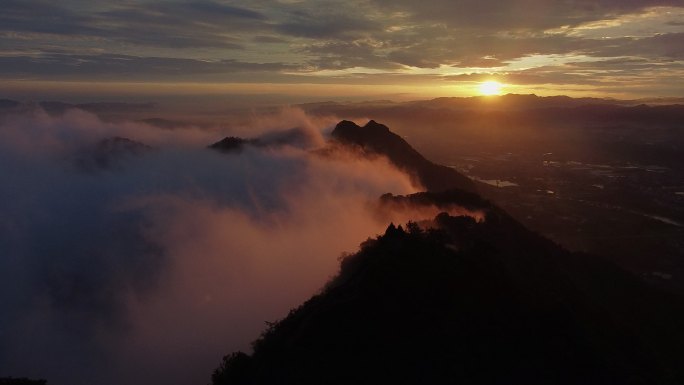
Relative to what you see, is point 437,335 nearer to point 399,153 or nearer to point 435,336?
point 435,336

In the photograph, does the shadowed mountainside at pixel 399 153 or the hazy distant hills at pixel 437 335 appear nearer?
the hazy distant hills at pixel 437 335

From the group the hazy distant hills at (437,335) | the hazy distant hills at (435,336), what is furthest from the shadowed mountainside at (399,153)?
the hazy distant hills at (435,336)

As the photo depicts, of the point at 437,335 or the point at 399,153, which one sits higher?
the point at 399,153

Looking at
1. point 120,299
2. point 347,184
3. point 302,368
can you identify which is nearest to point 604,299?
point 302,368

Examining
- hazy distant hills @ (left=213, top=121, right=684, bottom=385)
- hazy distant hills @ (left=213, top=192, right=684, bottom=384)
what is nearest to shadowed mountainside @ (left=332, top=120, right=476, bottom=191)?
hazy distant hills @ (left=213, top=121, right=684, bottom=385)

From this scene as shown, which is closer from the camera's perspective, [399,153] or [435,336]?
[435,336]

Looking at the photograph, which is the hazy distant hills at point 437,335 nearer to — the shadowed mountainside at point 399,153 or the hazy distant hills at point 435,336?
the hazy distant hills at point 435,336

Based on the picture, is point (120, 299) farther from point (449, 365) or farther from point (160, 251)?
point (449, 365)

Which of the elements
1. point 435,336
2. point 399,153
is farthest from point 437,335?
point 399,153
